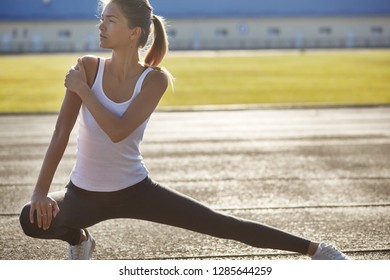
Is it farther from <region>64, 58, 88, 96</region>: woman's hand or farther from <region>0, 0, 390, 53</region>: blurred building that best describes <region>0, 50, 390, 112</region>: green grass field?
<region>0, 0, 390, 53</region>: blurred building

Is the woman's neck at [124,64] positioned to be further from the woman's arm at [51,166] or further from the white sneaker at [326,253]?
the white sneaker at [326,253]

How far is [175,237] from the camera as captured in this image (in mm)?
4855

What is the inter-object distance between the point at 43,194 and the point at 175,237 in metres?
1.84

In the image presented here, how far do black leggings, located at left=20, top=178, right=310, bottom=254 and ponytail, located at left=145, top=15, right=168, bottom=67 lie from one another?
64cm

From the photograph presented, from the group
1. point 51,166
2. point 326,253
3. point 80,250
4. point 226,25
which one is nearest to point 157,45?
point 51,166

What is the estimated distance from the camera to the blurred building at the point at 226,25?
226 ft

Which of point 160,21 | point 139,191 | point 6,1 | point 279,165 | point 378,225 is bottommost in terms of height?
point 6,1

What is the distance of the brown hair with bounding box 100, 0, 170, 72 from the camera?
318cm

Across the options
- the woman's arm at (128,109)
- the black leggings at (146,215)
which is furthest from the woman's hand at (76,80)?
the black leggings at (146,215)

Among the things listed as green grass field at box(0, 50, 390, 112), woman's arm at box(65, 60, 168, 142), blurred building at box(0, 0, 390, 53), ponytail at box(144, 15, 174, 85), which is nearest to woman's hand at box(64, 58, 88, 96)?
woman's arm at box(65, 60, 168, 142)

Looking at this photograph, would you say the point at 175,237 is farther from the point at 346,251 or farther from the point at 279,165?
the point at 279,165

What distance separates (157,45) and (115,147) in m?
0.61

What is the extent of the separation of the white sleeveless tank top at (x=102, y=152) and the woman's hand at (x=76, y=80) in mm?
89
